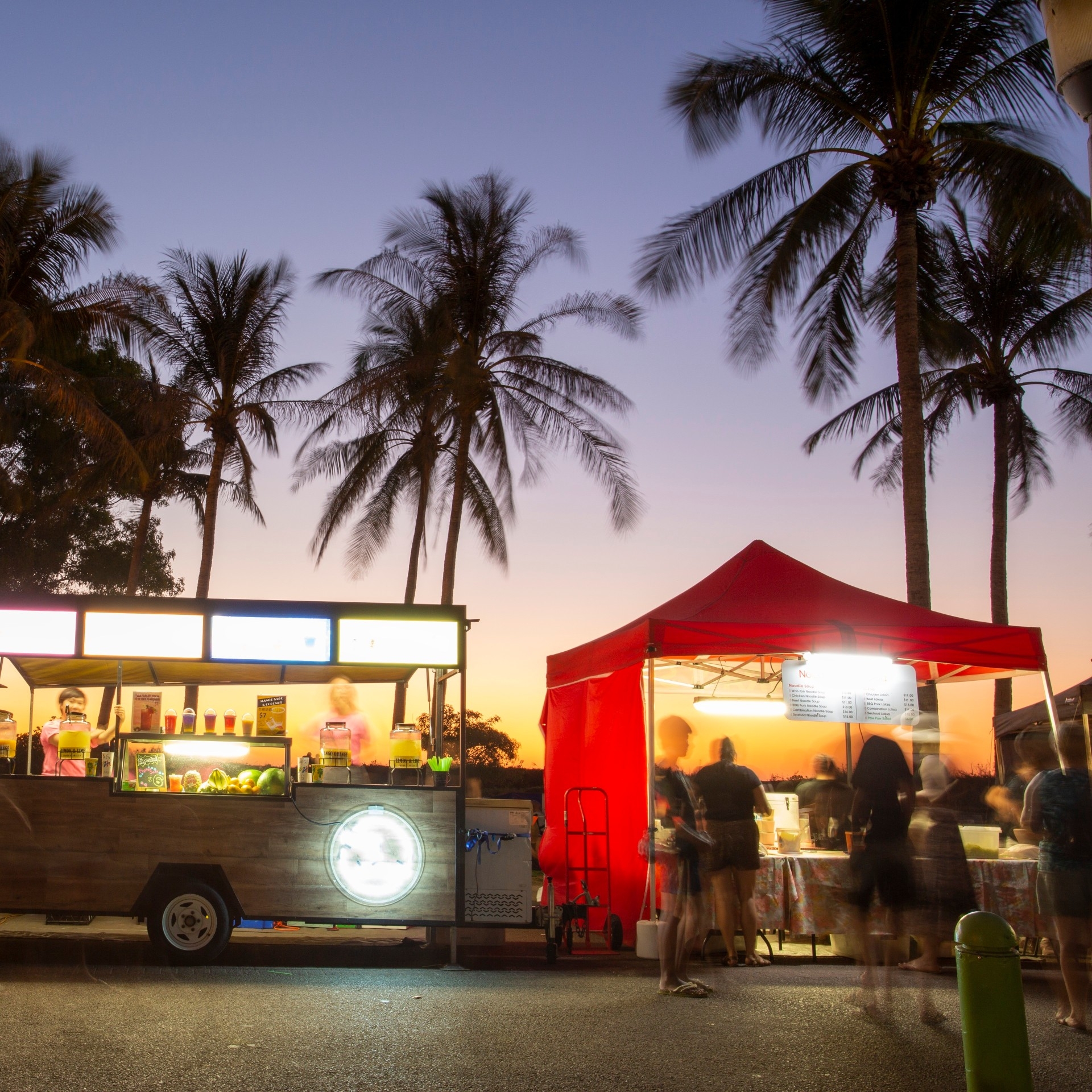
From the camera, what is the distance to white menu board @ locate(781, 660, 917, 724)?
31.8ft

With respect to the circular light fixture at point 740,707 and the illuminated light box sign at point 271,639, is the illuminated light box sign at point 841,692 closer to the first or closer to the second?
the circular light fixture at point 740,707

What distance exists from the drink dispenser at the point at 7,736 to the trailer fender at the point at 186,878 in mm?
1629

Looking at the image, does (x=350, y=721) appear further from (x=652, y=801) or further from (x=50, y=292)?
(x=50, y=292)

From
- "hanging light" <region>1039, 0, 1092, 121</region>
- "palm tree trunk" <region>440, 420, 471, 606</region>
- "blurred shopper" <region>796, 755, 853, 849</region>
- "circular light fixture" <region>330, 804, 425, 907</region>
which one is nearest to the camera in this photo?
"hanging light" <region>1039, 0, 1092, 121</region>

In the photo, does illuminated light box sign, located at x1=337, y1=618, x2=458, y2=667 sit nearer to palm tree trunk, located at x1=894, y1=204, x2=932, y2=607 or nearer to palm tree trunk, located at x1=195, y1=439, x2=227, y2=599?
palm tree trunk, located at x1=894, y1=204, x2=932, y2=607

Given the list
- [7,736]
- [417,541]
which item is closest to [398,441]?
[417,541]

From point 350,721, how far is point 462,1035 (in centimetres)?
350

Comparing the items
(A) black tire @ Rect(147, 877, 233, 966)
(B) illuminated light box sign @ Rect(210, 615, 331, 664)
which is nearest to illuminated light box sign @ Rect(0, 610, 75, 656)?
(B) illuminated light box sign @ Rect(210, 615, 331, 664)

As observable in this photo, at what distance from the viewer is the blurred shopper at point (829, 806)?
10109 millimetres

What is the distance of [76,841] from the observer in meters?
8.09

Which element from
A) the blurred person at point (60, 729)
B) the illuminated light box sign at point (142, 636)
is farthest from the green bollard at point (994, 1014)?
the blurred person at point (60, 729)

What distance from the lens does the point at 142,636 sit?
8.42m

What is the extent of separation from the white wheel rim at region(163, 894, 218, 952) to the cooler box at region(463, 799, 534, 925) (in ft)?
6.28

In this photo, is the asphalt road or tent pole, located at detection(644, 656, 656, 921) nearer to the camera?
the asphalt road
